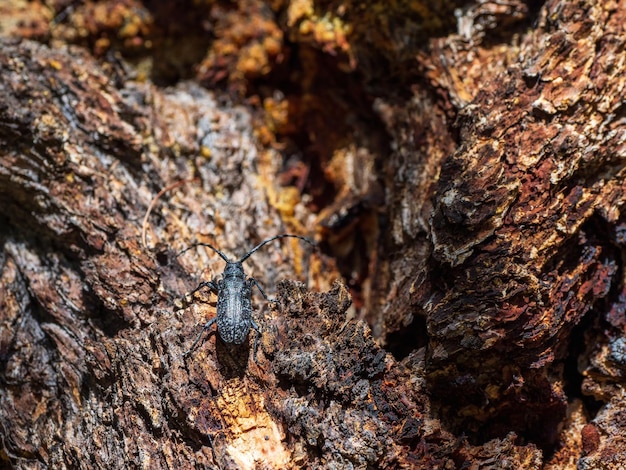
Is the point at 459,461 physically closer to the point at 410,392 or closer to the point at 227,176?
the point at 410,392

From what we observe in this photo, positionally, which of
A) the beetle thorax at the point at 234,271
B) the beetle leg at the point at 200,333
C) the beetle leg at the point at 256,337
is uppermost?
the beetle thorax at the point at 234,271

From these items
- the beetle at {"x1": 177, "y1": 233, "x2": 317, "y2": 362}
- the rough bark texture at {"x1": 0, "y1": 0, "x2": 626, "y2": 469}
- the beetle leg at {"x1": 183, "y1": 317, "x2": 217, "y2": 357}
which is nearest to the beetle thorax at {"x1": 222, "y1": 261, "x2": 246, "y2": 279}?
the beetle at {"x1": 177, "y1": 233, "x2": 317, "y2": 362}

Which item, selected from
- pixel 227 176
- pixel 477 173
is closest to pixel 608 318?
pixel 477 173

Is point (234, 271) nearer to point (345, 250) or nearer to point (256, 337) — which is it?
point (256, 337)

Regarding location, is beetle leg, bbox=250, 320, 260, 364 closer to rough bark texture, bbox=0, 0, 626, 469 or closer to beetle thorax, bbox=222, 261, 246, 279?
rough bark texture, bbox=0, 0, 626, 469

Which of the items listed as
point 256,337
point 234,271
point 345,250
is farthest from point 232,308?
point 345,250

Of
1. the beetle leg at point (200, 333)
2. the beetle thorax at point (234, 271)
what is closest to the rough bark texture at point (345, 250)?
the beetle leg at point (200, 333)

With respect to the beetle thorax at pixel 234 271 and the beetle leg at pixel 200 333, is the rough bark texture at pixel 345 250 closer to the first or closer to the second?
the beetle leg at pixel 200 333

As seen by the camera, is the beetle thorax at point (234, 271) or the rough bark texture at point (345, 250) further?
the beetle thorax at point (234, 271)

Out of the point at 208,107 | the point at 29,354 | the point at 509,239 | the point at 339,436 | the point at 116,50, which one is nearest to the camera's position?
the point at 339,436
